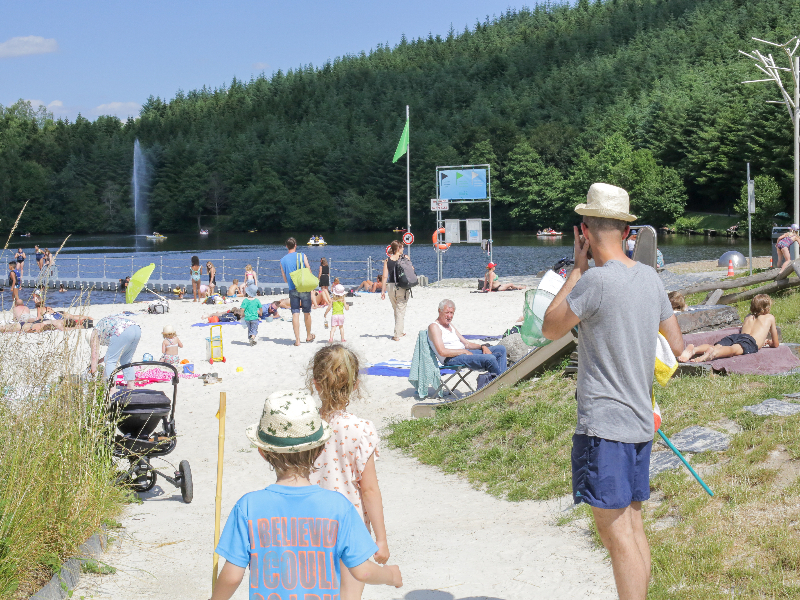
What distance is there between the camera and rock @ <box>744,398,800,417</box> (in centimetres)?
539

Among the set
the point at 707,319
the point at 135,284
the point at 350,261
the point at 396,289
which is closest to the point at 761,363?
the point at 707,319

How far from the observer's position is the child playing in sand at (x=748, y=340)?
768 centimetres

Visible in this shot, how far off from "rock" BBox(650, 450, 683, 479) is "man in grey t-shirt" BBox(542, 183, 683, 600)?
2076mm

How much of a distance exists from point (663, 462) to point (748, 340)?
3.19m

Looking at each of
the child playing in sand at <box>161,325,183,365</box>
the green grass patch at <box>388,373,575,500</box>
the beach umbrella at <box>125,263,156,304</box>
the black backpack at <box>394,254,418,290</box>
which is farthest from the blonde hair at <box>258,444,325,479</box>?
the black backpack at <box>394,254,418,290</box>

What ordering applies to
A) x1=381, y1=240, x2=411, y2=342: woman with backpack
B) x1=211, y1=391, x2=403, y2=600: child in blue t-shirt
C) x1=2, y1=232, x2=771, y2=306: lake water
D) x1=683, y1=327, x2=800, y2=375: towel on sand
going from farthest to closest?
1. x1=2, y1=232, x2=771, y2=306: lake water
2. x1=381, y1=240, x2=411, y2=342: woman with backpack
3. x1=683, y1=327, x2=800, y2=375: towel on sand
4. x1=211, y1=391, x2=403, y2=600: child in blue t-shirt

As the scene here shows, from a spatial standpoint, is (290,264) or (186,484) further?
(290,264)

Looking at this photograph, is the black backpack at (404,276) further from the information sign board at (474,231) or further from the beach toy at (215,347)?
the information sign board at (474,231)

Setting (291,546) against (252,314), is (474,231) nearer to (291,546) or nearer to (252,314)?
(252,314)

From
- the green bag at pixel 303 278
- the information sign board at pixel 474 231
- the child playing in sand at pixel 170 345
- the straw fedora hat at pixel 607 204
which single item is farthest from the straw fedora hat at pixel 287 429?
the information sign board at pixel 474 231

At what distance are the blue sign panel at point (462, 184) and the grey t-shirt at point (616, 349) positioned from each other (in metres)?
28.4

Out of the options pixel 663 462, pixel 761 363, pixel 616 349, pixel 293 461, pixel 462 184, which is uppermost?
pixel 462 184

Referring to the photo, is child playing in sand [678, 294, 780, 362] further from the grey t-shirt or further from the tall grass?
the tall grass

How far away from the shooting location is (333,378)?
10.5ft
